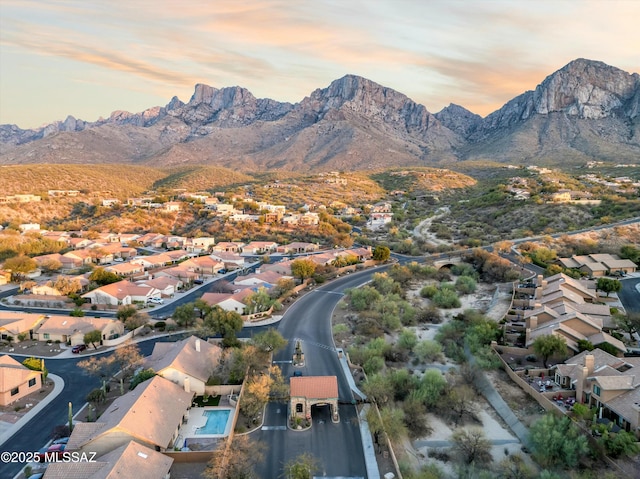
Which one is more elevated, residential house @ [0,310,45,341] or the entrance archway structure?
the entrance archway structure

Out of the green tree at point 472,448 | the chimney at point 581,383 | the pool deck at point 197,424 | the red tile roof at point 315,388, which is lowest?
the pool deck at point 197,424

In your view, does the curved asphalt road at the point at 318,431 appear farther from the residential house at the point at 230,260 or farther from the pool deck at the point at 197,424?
the residential house at the point at 230,260

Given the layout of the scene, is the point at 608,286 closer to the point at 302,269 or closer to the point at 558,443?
the point at 558,443

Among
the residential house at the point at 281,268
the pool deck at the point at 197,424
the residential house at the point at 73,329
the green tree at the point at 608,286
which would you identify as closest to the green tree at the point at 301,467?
the pool deck at the point at 197,424

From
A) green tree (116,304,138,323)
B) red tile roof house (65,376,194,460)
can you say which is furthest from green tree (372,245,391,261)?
red tile roof house (65,376,194,460)

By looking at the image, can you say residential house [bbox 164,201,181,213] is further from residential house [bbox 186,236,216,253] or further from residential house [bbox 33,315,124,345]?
residential house [bbox 33,315,124,345]

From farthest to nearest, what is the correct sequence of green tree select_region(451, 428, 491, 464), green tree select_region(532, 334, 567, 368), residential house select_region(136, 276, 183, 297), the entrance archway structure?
residential house select_region(136, 276, 183, 297)
green tree select_region(532, 334, 567, 368)
the entrance archway structure
green tree select_region(451, 428, 491, 464)

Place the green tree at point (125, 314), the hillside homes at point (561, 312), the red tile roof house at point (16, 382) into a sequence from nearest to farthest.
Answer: the red tile roof house at point (16, 382), the hillside homes at point (561, 312), the green tree at point (125, 314)
